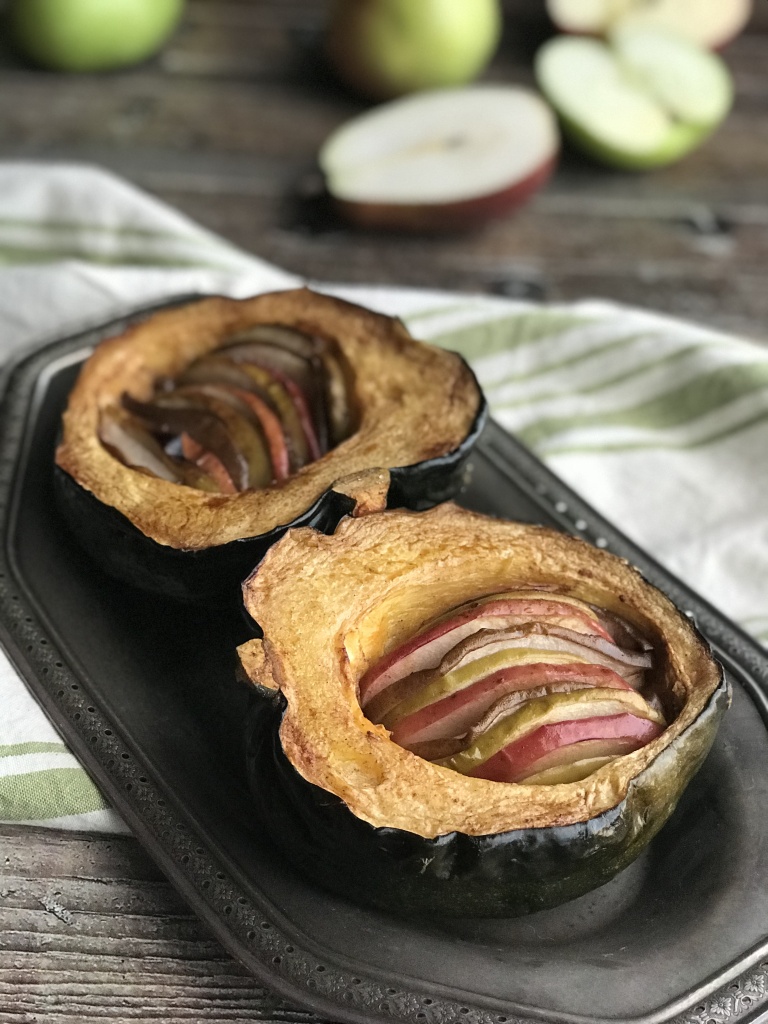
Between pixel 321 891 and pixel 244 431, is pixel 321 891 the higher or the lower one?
the lower one

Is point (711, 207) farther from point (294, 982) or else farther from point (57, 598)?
point (294, 982)

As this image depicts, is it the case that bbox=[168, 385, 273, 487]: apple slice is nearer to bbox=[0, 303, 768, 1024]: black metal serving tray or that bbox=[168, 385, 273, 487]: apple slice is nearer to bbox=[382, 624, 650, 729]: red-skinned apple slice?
bbox=[0, 303, 768, 1024]: black metal serving tray

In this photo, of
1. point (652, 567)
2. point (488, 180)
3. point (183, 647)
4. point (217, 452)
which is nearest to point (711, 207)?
point (488, 180)

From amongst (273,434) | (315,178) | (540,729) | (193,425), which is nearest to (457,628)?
(540,729)

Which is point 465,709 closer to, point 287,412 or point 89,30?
point 287,412

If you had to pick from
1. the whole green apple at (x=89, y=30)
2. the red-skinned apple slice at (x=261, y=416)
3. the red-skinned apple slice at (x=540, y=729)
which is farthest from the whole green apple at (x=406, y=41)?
the red-skinned apple slice at (x=540, y=729)

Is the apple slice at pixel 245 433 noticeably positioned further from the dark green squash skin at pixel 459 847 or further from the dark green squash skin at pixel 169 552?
the dark green squash skin at pixel 459 847
